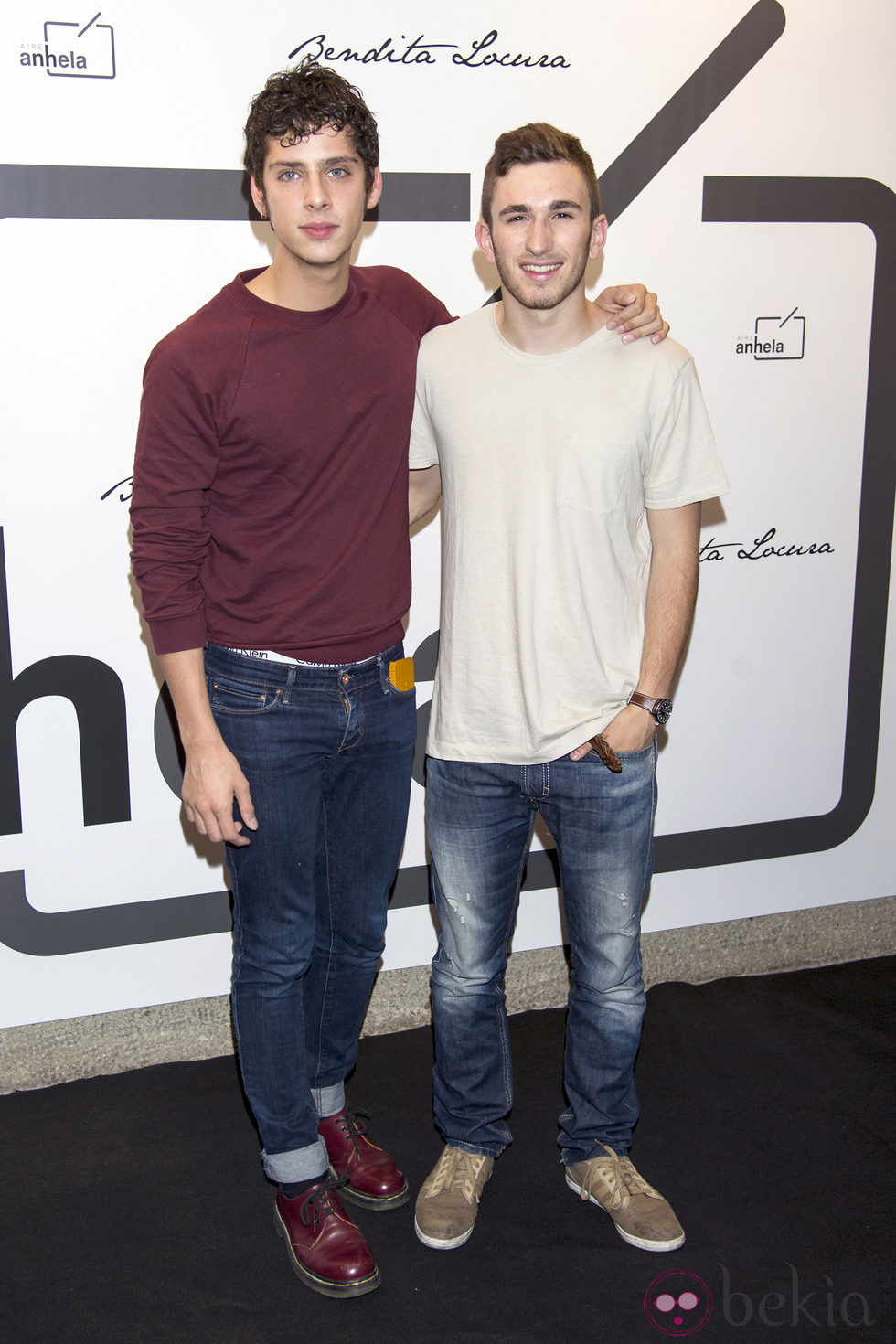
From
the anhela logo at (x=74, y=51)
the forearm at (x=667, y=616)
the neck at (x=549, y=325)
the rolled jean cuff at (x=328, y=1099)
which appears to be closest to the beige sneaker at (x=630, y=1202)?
the rolled jean cuff at (x=328, y=1099)

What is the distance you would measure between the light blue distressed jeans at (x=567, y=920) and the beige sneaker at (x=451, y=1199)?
0.10 feet

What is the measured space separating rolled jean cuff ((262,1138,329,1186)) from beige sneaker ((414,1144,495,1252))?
0.22 metres

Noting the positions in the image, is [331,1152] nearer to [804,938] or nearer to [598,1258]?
[598,1258]

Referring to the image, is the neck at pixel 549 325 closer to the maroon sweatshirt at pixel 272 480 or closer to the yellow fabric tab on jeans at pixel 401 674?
the maroon sweatshirt at pixel 272 480

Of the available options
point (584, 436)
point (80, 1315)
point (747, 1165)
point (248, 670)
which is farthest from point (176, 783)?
point (747, 1165)

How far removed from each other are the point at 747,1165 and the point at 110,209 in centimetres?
221

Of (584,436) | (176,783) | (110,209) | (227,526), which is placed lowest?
(176,783)

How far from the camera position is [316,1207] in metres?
1.99

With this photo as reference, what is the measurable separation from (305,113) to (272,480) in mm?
541

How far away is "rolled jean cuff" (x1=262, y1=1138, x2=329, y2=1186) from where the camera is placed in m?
→ 1.98

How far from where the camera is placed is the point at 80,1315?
1.90 metres

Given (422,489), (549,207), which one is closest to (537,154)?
(549,207)

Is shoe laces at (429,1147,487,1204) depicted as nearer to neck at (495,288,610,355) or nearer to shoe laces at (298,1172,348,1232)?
shoe laces at (298,1172,348,1232)

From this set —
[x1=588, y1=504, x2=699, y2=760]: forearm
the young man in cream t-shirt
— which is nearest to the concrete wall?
the young man in cream t-shirt
